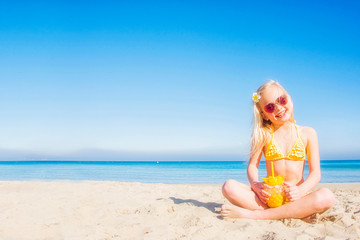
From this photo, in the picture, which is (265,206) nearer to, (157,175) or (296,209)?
(296,209)

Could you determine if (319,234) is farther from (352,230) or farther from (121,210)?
(121,210)

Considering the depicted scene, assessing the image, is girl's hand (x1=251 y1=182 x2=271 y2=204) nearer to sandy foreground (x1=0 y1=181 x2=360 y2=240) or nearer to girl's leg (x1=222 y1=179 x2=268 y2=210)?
girl's leg (x1=222 y1=179 x2=268 y2=210)

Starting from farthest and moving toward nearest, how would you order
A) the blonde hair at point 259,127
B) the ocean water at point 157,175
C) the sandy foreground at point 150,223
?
the ocean water at point 157,175 → the blonde hair at point 259,127 → the sandy foreground at point 150,223

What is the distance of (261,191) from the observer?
3.02m

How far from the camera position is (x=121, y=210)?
12.6ft

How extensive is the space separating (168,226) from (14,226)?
1657mm

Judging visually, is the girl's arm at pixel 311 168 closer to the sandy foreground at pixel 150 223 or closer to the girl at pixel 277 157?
the girl at pixel 277 157

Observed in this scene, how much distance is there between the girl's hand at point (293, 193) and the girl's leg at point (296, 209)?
0.05 meters

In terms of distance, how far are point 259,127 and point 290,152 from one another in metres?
0.44

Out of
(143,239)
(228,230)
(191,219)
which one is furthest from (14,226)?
(228,230)

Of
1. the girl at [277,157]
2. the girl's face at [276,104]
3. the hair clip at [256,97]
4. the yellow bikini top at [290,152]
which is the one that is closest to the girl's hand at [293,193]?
the girl at [277,157]

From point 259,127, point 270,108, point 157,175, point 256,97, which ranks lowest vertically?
point 157,175

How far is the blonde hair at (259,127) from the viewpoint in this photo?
3.26 m

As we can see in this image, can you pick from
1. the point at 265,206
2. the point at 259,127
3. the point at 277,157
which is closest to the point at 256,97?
the point at 259,127
